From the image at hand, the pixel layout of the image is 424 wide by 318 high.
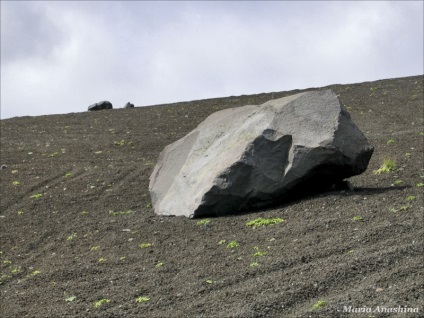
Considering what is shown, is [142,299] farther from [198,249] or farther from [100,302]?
[198,249]

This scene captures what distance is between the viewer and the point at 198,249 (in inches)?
464

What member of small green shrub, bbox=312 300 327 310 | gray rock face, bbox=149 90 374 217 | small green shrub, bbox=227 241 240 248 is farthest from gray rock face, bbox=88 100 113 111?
small green shrub, bbox=312 300 327 310

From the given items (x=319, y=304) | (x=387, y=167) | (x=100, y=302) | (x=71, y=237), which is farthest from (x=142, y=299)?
(x=387, y=167)

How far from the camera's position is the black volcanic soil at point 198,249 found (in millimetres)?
9422

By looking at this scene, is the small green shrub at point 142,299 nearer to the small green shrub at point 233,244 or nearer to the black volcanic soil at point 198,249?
the black volcanic soil at point 198,249

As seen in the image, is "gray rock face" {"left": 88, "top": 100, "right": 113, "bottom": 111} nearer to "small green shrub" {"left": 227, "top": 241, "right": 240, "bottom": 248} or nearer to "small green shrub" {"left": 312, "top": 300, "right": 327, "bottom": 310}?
"small green shrub" {"left": 227, "top": 241, "right": 240, "bottom": 248}

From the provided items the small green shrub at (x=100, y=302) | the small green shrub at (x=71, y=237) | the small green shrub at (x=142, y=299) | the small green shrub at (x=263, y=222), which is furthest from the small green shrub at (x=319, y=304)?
the small green shrub at (x=71, y=237)

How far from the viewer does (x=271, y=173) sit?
13102 mm

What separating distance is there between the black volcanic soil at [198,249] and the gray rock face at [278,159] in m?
0.35

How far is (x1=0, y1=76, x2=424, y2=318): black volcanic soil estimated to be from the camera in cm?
942

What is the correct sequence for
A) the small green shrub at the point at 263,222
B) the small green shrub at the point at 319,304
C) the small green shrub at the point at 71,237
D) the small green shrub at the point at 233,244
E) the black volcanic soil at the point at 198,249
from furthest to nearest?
the small green shrub at the point at 71,237, the small green shrub at the point at 263,222, the small green shrub at the point at 233,244, the black volcanic soil at the point at 198,249, the small green shrub at the point at 319,304

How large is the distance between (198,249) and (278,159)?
233 cm

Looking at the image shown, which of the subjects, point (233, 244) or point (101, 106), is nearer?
point (233, 244)

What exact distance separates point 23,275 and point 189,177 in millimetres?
3604
